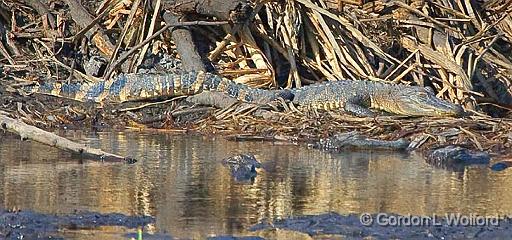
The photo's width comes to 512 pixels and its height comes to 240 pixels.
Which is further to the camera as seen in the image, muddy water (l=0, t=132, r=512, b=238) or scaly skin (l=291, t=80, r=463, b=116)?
scaly skin (l=291, t=80, r=463, b=116)

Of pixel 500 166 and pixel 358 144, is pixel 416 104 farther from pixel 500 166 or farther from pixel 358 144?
pixel 500 166

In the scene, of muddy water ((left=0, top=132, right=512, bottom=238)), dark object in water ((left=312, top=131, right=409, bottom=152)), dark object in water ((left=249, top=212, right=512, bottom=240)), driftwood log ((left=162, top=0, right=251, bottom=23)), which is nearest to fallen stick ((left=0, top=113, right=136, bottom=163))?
muddy water ((left=0, top=132, right=512, bottom=238))

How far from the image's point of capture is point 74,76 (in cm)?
1498

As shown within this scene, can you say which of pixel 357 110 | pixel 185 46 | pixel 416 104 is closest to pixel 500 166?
pixel 416 104

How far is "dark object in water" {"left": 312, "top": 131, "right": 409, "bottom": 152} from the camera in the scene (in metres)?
10.7

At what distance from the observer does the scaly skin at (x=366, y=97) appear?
42.9 feet

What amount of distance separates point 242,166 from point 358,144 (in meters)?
2.15

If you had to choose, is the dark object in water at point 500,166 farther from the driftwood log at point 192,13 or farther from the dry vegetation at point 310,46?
the driftwood log at point 192,13

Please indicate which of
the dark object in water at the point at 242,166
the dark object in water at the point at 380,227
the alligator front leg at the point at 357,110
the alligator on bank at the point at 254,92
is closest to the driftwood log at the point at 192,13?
the alligator on bank at the point at 254,92

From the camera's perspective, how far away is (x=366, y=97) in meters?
13.7

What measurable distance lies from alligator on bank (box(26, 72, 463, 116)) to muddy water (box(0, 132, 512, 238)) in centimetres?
279

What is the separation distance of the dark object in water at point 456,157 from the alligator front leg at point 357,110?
2903 millimetres

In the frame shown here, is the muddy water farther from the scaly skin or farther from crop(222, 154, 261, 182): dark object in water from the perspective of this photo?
the scaly skin

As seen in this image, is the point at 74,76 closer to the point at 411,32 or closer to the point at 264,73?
the point at 264,73
